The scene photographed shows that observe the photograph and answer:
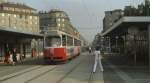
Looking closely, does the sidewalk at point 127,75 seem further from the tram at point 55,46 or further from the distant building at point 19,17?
the distant building at point 19,17

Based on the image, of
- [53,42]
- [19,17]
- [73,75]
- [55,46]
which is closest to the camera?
[73,75]

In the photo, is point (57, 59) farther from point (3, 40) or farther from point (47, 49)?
point (3, 40)

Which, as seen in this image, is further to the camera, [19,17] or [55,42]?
[19,17]

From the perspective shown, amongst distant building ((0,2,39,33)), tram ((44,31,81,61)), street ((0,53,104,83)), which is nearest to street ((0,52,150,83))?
street ((0,53,104,83))

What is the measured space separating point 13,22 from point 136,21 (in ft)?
274

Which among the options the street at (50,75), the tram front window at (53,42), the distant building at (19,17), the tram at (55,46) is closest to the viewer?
the street at (50,75)

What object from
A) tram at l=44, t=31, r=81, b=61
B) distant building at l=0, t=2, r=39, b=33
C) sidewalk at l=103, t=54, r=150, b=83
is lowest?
sidewalk at l=103, t=54, r=150, b=83

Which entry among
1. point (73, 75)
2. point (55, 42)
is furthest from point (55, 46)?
point (73, 75)

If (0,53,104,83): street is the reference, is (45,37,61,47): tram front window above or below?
above

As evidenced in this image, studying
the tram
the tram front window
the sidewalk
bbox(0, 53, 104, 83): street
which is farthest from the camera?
the tram front window

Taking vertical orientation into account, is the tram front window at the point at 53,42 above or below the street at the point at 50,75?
above

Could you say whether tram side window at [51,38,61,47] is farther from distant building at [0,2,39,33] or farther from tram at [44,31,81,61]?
distant building at [0,2,39,33]

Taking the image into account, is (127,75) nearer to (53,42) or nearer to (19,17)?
(53,42)

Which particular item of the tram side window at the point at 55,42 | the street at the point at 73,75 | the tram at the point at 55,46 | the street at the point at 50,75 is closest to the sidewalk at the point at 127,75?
the street at the point at 73,75
